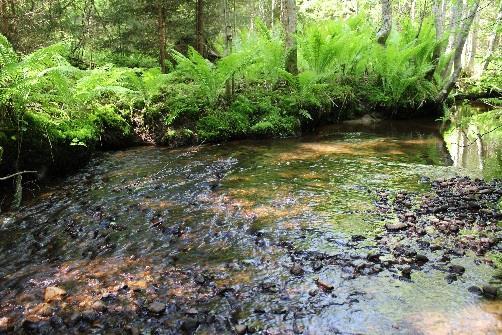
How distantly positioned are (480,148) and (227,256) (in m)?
7.40

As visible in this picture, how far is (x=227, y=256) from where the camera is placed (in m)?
3.93

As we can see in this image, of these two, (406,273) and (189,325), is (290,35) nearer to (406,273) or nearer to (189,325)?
(406,273)

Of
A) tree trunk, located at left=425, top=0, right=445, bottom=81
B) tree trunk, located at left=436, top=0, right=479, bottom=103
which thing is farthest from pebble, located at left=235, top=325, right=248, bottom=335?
tree trunk, located at left=425, top=0, right=445, bottom=81

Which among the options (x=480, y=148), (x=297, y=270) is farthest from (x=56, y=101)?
(x=480, y=148)

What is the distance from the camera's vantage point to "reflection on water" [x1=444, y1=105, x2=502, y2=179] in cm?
546

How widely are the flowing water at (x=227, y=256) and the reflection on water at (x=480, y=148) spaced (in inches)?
14.5

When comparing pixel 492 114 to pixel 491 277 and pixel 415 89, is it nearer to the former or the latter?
pixel 491 277

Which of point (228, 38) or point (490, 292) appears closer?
point (490, 292)

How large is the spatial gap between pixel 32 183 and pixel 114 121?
2.74 metres

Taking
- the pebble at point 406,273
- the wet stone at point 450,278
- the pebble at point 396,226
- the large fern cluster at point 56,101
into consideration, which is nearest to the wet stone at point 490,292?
the wet stone at point 450,278

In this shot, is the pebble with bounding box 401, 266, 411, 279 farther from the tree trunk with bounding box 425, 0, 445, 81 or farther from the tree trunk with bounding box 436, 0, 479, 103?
the tree trunk with bounding box 425, 0, 445, 81

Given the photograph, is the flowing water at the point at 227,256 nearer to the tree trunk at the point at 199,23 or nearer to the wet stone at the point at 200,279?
the wet stone at the point at 200,279

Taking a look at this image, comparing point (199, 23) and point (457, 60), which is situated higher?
point (199, 23)

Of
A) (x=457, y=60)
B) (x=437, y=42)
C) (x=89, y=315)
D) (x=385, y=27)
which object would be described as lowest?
(x=89, y=315)
